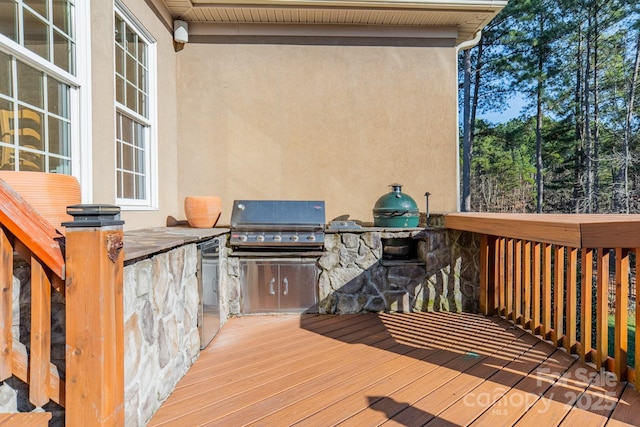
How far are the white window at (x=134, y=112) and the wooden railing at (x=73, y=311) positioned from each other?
7.22 feet

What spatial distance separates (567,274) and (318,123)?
345cm

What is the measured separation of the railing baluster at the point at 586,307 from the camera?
262cm

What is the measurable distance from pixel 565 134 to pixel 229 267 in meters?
13.5

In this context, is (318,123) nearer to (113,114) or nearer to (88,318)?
(113,114)

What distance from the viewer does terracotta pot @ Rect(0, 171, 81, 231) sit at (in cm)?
178

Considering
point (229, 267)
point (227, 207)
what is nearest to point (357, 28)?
point (227, 207)

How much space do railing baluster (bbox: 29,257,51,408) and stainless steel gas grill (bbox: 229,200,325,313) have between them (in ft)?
7.71

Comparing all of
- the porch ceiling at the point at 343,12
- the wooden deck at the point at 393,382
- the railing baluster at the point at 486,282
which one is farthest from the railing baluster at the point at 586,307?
the porch ceiling at the point at 343,12

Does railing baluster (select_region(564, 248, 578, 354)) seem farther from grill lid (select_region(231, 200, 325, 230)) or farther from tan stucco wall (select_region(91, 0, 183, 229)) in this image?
tan stucco wall (select_region(91, 0, 183, 229))

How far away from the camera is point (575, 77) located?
38.1 ft

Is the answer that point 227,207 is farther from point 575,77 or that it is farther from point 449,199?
point 575,77

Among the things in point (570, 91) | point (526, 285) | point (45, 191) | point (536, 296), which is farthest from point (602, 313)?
point (570, 91)

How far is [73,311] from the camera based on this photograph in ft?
4.74

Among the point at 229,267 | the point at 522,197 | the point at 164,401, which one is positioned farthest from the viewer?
the point at 522,197
